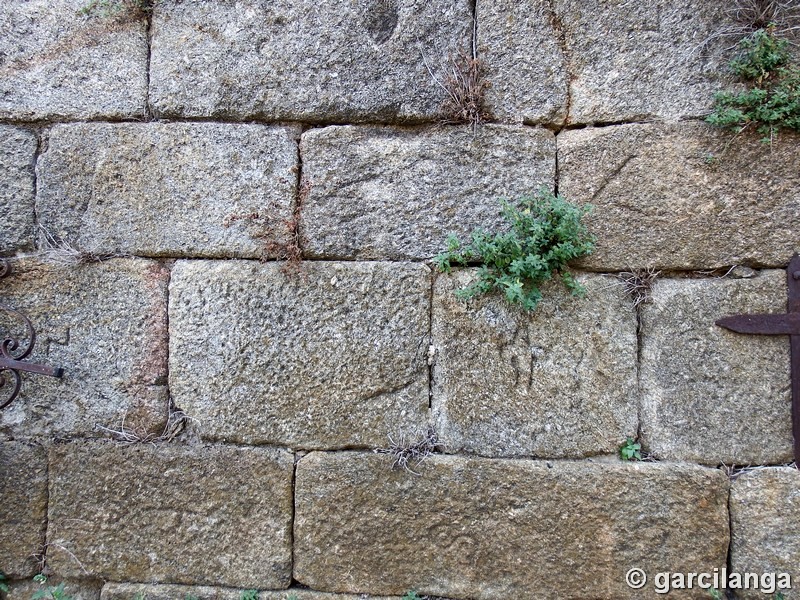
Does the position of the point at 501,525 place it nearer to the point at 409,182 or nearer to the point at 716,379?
the point at 716,379

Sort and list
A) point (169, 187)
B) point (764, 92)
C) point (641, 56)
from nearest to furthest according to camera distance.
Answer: point (764, 92) < point (641, 56) < point (169, 187)

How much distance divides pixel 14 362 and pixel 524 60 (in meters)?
2.38

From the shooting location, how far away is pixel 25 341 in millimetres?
2119

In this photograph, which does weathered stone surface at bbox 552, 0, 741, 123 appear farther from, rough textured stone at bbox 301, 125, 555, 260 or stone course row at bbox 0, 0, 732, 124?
rough textured stone at bbox 301, 125, 555, 260

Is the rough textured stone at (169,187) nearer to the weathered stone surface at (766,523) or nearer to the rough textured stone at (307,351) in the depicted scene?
the rough textured stone at (307,351)

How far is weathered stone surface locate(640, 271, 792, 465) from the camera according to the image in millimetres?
1962

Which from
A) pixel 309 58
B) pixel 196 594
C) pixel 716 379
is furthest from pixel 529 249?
pixel 196 594

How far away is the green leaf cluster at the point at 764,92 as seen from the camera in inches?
74.9

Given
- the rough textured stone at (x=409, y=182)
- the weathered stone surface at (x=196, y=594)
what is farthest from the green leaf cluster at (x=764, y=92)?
the weathered stone surface at (x=196, y=594)

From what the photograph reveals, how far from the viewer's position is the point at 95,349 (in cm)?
212

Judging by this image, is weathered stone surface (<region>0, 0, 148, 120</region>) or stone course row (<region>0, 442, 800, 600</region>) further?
weathered stone surface (<region>0, 0, 148, 120</region>)

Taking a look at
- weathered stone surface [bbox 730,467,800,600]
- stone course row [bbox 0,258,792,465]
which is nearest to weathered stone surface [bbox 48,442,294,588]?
stone course row [bbox 0,258,792,465]

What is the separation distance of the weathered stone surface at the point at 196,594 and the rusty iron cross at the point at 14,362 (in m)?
0.89

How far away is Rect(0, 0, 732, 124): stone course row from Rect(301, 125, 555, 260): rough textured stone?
0.11 meters
